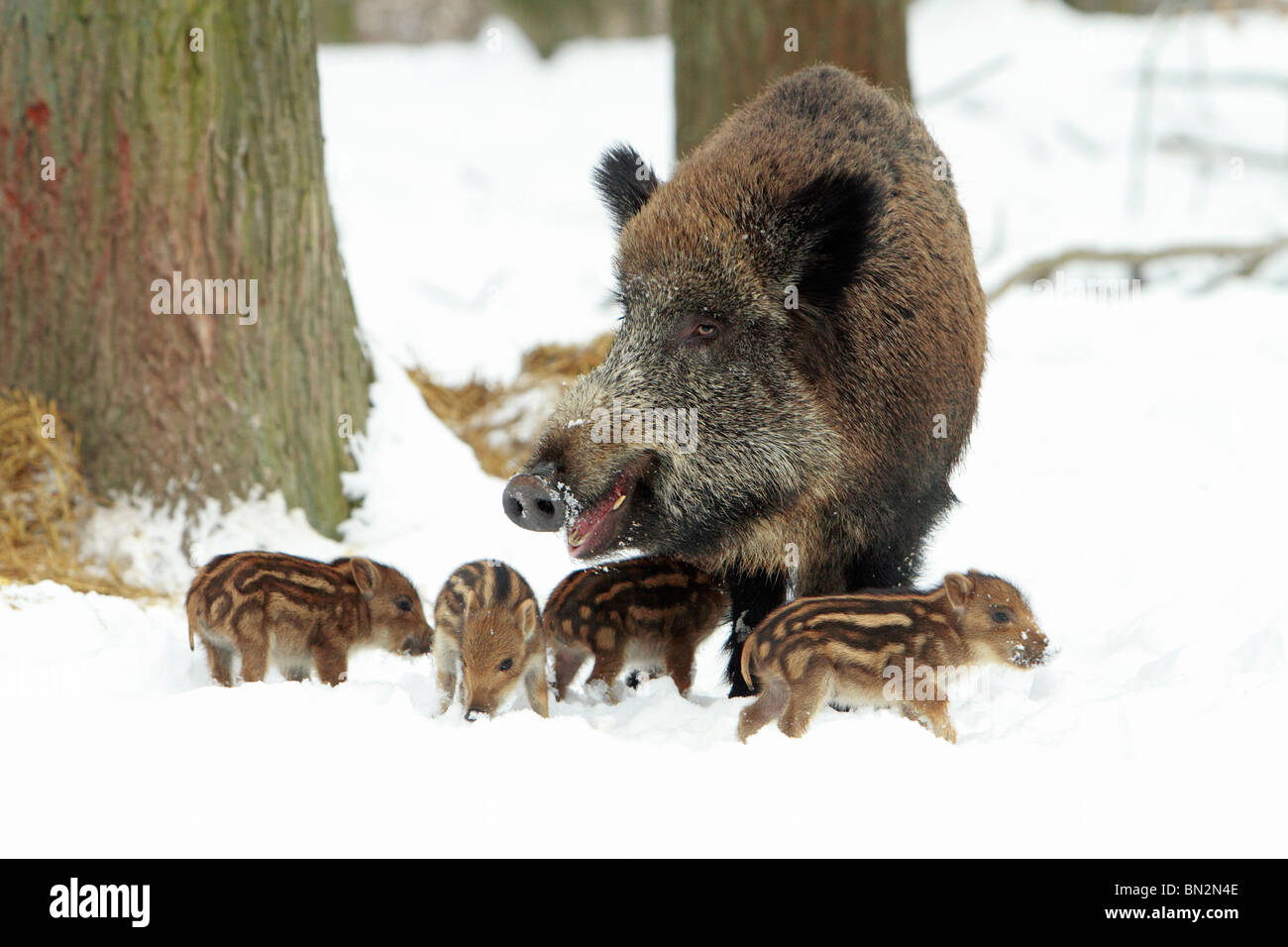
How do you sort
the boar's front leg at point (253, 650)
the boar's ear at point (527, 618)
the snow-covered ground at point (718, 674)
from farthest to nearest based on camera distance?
1. the boar's front leg at point (253, 650)
2. the boar's ear at point (527, 618)
3. the snow-covered ground at point (718, 674)

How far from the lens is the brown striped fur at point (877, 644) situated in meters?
3.90

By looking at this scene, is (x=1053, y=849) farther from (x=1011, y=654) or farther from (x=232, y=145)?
(x=232, y=145)

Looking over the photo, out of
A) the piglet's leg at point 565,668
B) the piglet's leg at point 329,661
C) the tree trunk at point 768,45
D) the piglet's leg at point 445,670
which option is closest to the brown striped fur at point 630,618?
the piglet's leg at point 565,668

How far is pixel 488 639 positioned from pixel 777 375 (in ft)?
3.98

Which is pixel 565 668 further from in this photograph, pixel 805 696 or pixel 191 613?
pixel 191 613

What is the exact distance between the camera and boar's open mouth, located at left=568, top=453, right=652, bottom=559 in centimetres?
422

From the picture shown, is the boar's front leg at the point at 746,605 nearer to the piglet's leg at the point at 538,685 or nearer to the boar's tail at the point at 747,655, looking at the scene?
the boar's tail at the point at 747,655

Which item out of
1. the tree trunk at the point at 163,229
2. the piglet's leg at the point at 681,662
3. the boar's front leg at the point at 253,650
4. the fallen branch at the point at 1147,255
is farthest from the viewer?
the fallen branch at the point at 1147,255

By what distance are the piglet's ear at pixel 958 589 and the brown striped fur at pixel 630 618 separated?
0.93 meters

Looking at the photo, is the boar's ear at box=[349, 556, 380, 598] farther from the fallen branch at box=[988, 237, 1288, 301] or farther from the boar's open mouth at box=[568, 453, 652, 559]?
the fallen branch at box=[988, 237, 1288, 301]

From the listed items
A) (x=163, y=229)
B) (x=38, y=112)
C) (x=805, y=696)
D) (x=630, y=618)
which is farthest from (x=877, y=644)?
(x=38, y=112)

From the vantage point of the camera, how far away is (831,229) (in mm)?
4266

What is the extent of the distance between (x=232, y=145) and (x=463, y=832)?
3.14 m

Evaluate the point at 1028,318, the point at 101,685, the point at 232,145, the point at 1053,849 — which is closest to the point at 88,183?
the point at 232,145
